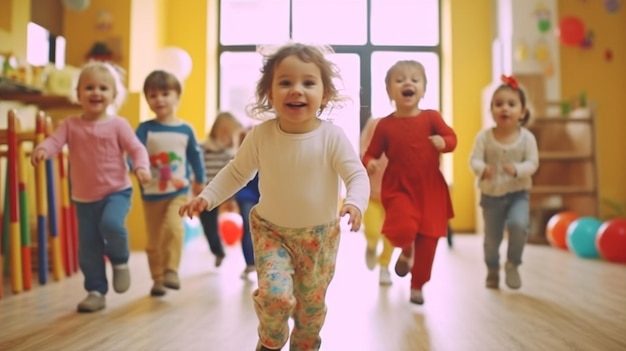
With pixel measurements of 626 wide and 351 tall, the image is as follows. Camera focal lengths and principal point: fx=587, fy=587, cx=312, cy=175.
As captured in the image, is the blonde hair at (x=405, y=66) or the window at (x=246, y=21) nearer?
the blonde hair at (x=405, y=66)

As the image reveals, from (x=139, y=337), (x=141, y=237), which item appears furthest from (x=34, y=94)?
(x=139, y=337)

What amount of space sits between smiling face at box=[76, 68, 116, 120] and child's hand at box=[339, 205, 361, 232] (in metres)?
1.62

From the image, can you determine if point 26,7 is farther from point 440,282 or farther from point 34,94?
point 440,282

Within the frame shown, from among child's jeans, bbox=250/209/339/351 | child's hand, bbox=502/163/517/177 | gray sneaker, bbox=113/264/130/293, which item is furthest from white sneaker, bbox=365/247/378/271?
child's jeans, bbox=250/209/339/351

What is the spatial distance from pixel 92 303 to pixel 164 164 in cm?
84

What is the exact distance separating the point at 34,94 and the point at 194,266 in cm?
175

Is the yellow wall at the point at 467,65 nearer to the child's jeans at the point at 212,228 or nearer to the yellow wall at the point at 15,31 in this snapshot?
the yellow wall at the point at 15,31

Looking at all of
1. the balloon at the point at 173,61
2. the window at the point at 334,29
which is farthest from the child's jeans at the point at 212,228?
the balloon at the point at 173,61

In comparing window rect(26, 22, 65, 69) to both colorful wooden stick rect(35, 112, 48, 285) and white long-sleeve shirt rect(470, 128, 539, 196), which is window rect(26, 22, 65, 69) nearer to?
colorful wooden stick rect(35, 112, 48, 285)

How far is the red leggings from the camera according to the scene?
2.65 meters

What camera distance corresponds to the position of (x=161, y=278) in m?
3.18

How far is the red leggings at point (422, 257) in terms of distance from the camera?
2.65m

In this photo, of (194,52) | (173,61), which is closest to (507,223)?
(173,61)

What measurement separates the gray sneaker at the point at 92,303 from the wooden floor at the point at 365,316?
0.04 m
